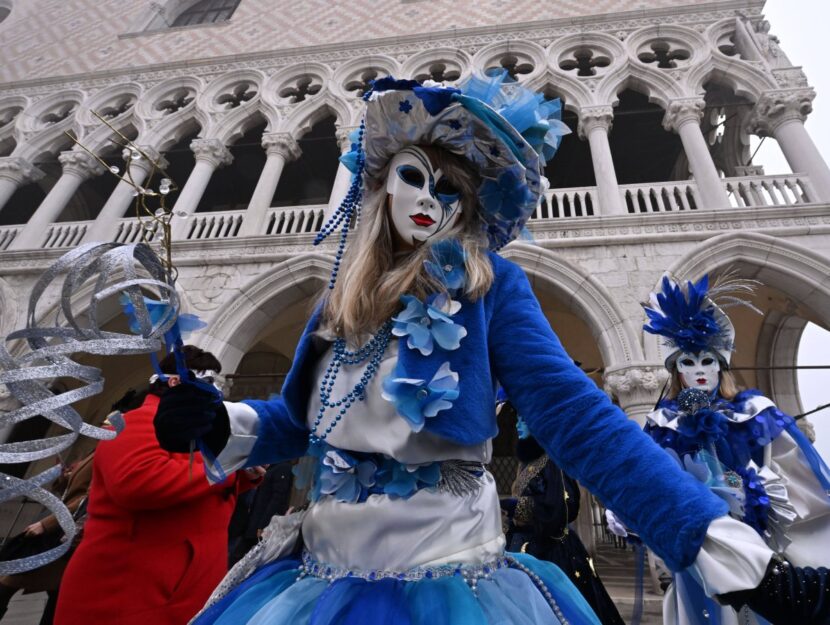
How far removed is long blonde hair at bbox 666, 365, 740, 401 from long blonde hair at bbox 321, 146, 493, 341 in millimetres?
2035

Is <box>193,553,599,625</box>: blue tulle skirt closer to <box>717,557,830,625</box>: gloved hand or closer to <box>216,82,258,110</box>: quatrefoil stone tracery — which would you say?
<box>717,557,830,625</box>: gloved hand

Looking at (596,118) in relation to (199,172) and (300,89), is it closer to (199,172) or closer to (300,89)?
(300,89)

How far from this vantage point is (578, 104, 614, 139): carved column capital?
21.5ft

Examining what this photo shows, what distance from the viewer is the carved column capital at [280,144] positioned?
7254 millimetres

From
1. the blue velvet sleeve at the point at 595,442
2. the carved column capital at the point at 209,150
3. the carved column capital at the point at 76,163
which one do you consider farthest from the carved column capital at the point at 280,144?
the blue velvet sleeve at the point at 595,442

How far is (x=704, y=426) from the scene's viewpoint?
2275 mm

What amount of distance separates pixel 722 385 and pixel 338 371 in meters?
2.42

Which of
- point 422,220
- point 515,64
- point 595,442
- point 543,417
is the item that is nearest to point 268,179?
point 515,64

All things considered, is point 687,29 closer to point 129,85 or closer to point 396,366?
point 396,366

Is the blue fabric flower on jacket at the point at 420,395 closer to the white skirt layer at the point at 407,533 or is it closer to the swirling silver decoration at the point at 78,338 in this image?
the white skirt layer at the point at 407,533

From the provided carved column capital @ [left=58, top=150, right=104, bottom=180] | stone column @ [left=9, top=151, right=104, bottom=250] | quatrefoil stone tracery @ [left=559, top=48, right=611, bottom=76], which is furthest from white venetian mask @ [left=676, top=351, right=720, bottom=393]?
carved column capital @ [left=58, top=150, right=104, bottom=180]

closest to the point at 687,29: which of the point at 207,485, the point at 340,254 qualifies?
the point at 340,254

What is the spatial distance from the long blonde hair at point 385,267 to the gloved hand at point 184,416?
1.11ft

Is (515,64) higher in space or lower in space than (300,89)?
higher
